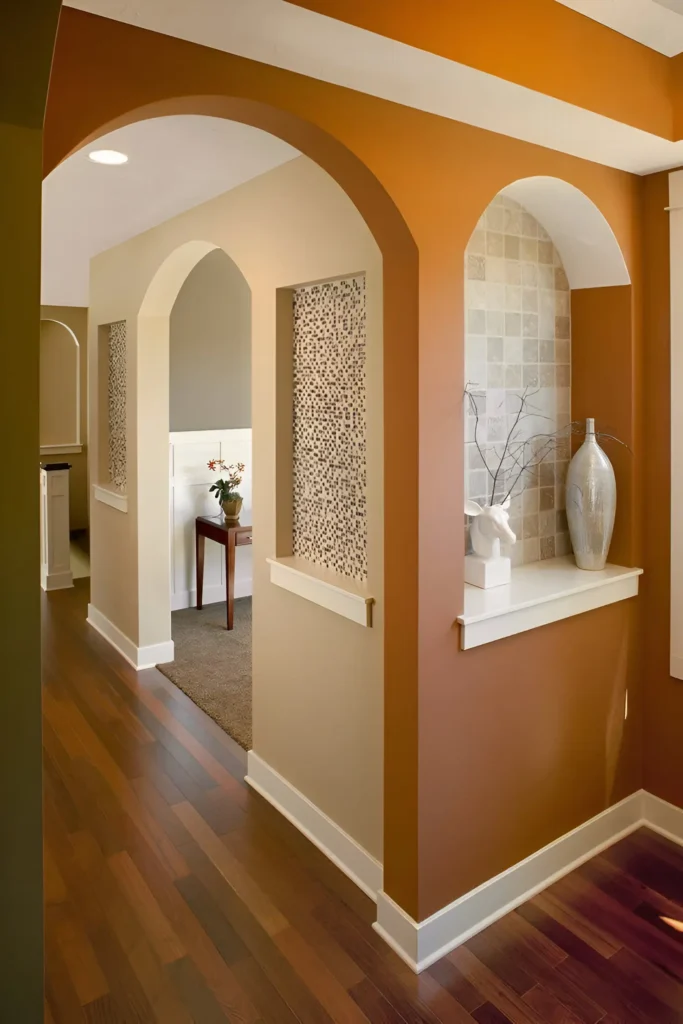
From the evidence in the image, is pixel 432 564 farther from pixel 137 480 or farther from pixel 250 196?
pixel 137 480

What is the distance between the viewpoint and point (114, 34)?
5.00ft

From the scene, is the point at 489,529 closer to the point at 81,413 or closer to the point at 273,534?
the point at 273,534

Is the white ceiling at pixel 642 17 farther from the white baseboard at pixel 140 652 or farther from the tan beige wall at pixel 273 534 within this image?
the white baseboard at pixel 140 652

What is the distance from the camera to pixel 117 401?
16.0 feet

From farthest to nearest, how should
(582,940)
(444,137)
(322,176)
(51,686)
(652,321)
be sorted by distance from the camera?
(51,686) < (652,321) < (322,176) < (582,940) < (444,137)

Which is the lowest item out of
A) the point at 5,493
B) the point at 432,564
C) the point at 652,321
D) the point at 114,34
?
the point at 432,564

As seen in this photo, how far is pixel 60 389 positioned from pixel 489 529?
22.9 ft

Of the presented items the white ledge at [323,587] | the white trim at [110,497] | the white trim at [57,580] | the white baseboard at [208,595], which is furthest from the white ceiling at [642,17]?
the white trim at [57,580]

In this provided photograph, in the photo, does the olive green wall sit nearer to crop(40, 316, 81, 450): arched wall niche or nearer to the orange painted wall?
the orange painted wall

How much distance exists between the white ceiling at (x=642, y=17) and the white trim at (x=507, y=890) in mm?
2516

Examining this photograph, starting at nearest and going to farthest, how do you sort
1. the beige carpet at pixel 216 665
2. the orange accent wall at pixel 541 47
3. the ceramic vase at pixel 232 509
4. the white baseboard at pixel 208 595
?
the orange accent wall at pixel 541 47 → the beige carpet at pixel 216 665 → the ceramic vase at pixel 232 509 → the white baseboard at pixel 208 595

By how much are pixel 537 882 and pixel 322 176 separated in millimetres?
2428

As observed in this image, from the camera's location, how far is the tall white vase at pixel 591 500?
8.87ft

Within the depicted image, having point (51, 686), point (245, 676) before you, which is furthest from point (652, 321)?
point (51, 686)
